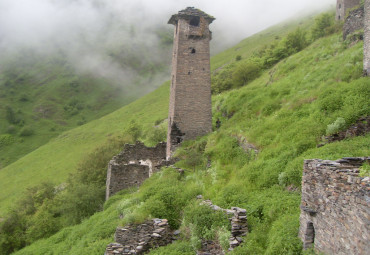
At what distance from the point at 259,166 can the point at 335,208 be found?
6320 millimetres

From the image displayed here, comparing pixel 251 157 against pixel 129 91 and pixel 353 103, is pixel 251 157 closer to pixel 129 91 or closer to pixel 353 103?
pixel 353 103

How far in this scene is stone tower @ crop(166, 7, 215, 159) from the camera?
23.1 meters

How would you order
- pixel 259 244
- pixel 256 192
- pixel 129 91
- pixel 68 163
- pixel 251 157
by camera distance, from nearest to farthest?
pixel 259 244 < pixel 256 192 < pixel 251 157 < pixel 68 163 < pixel 129 91

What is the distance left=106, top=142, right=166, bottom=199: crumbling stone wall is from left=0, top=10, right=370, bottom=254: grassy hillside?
1.19m

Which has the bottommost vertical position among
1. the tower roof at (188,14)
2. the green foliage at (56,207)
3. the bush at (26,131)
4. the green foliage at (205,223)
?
the green foliage at (56,207)

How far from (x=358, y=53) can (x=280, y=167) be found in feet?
32.4

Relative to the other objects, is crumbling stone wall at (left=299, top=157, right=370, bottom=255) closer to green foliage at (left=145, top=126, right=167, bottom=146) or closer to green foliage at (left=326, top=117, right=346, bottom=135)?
green foliage at (left=326, top=117, right=346, bottom=135)

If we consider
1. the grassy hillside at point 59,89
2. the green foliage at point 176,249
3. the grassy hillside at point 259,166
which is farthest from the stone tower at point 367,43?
the grassy hillside at point 59,89

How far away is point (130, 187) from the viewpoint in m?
24.7

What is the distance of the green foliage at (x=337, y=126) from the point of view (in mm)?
11570

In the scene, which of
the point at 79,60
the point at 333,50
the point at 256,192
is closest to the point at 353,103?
the point at 256,192

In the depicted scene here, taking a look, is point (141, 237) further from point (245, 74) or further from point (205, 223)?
point (245, 74)

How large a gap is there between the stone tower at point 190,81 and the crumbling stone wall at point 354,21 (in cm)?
1068

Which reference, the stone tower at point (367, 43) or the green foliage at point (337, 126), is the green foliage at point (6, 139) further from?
the green foliage at point (337, 126)
